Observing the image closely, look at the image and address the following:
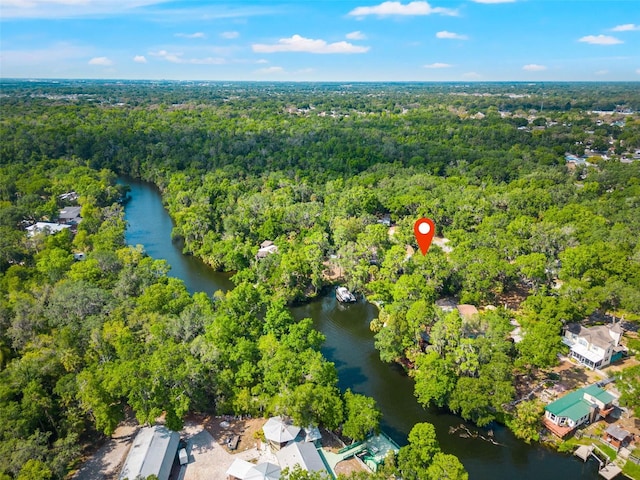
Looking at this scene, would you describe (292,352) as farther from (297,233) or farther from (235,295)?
(297,233)

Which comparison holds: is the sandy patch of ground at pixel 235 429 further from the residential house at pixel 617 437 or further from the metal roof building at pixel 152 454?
→ the residential house at pixel 617 437

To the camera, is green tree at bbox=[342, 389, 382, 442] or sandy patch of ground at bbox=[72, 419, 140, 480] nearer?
sandy patch of ground at bbox=[72, 419, 140, 480]

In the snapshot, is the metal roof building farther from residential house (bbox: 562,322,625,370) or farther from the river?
residential house (bbox: 562,322,625,370)

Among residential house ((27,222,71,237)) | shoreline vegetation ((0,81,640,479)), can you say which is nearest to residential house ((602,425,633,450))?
shoreline vegetation ((0,81,640,479))

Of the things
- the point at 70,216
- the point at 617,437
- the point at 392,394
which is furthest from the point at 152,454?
the point at 70,216

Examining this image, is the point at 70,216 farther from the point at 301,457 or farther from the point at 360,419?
the point at 360,419
